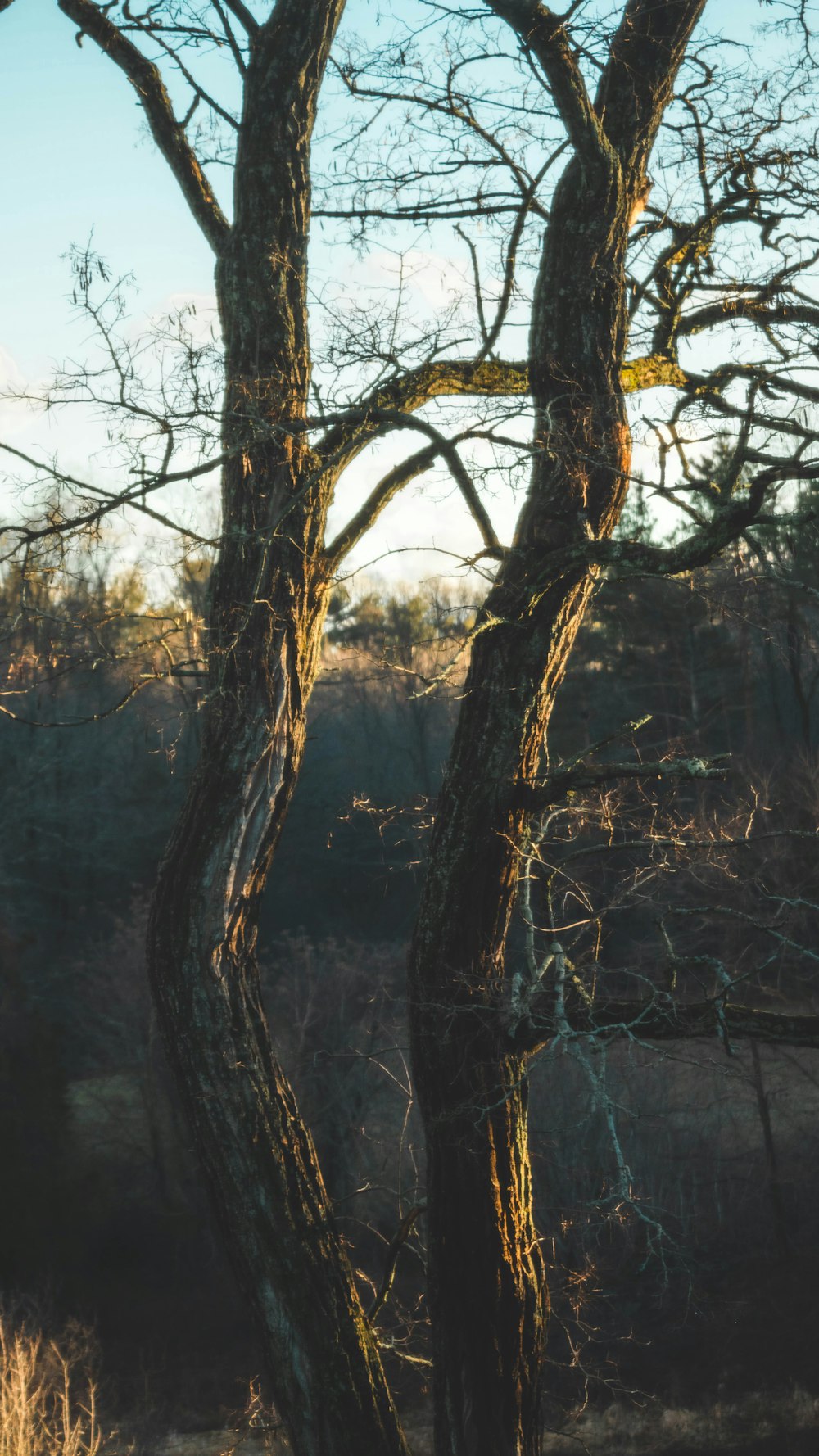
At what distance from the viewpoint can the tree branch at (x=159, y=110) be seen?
4973 mm

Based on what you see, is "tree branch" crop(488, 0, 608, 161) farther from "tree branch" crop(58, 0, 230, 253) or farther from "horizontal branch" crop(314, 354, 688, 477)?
"tree branch" crop(58, 0, 230, 253)

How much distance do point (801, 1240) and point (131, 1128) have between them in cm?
1222

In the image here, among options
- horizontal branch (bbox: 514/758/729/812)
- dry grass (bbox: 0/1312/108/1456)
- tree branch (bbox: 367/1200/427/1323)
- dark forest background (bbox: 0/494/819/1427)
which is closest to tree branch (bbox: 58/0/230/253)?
horizontal branch (bbox: 514/758/729/812)

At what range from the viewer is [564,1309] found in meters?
14.4

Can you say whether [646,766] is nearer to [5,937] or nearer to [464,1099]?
[464,1099]

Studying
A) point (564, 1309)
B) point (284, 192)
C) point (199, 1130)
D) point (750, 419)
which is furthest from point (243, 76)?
point (564, 1309)

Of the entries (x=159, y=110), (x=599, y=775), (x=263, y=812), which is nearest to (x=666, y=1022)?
(x=599, y=775)

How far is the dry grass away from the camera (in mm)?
11501

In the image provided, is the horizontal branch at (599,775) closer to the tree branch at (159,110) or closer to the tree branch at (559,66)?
the tree branch at (559,66)

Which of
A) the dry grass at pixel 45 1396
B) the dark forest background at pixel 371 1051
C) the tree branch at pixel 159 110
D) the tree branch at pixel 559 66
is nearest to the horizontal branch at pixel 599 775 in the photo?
the tree branch at pixel 559 66

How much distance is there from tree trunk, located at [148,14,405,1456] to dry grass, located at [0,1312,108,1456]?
29.2 ft

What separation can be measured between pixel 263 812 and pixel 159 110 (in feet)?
10.7

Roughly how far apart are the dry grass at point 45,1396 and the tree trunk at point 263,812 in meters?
8.91

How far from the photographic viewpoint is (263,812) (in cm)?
441
